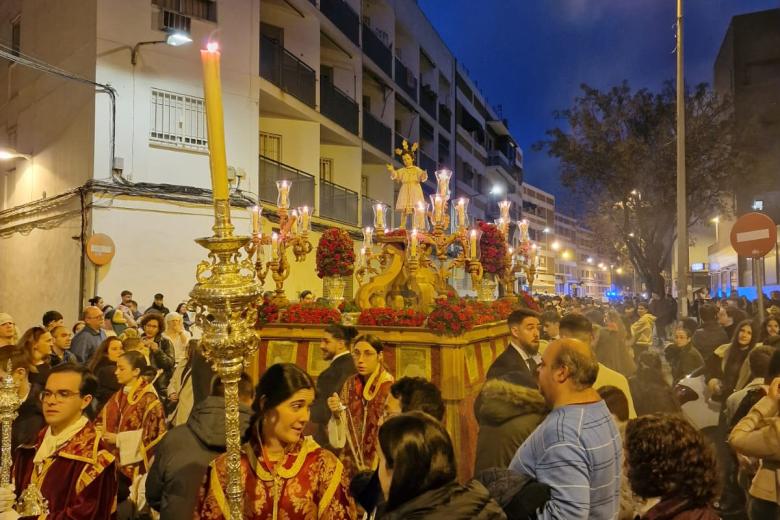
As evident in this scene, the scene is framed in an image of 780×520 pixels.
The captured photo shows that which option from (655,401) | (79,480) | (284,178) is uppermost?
(284,178)

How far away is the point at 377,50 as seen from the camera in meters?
24.1

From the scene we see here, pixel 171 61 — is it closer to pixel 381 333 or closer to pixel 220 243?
pixel 381 333

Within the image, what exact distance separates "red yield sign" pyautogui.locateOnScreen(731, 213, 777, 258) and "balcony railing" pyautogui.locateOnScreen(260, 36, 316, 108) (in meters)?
13.4

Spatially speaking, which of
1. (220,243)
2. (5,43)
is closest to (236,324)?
(220,243)

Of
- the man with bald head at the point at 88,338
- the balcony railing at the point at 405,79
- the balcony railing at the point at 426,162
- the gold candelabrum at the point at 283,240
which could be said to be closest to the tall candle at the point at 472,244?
the gold candelabrum at the point at 283,240

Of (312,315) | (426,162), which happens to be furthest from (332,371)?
(426,162)

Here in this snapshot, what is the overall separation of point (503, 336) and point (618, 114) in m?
15.9

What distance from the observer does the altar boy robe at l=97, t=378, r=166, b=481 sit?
4410 millimetres

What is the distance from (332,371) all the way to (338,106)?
16628 millimetres

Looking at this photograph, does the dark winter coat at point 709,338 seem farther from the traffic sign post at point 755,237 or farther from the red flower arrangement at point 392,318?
the red flower arrangement at point 392,318

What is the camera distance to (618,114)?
2158 cm

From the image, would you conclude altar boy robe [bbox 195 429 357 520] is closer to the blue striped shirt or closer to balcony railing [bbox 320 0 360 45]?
the blue striped shirt

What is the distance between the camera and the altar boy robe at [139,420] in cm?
441

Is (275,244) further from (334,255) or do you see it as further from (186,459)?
(186,459)
